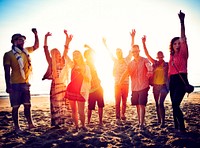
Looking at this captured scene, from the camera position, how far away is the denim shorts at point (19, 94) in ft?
21.2

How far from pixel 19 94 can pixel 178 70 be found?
4.00 meters

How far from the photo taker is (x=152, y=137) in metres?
5.63

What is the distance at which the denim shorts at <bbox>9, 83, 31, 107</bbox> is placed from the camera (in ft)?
21.2

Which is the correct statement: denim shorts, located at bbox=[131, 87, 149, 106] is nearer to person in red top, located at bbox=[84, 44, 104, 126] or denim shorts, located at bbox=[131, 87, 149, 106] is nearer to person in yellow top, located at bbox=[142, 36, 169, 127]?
person in yellow top, located at bbox=[142, 36, 169, 127]

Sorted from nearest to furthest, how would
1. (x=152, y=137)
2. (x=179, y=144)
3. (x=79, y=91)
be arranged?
(x=179, y=144)
(x=152, y=137)
(x=79, y=91)

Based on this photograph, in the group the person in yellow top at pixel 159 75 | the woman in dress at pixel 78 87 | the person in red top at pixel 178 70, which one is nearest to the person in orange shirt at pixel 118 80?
the person in yellow top at pixel 159 75

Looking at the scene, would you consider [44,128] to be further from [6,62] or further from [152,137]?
[152,137]

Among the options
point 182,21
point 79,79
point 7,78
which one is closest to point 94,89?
point 79,79

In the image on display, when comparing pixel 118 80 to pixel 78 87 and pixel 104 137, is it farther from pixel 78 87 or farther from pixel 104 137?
pixel 104 137

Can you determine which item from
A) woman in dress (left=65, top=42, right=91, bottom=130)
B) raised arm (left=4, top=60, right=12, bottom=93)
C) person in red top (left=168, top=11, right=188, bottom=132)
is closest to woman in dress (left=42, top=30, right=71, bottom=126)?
woman in dress (left=65, top=42, right=91, bottom=130)

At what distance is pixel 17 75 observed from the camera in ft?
21.5

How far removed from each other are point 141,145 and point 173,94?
170cm

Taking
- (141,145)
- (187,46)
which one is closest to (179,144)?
(141,145)

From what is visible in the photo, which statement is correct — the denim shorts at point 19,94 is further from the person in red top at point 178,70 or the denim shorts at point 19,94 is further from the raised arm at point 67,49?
the person in red top at point 178,70
